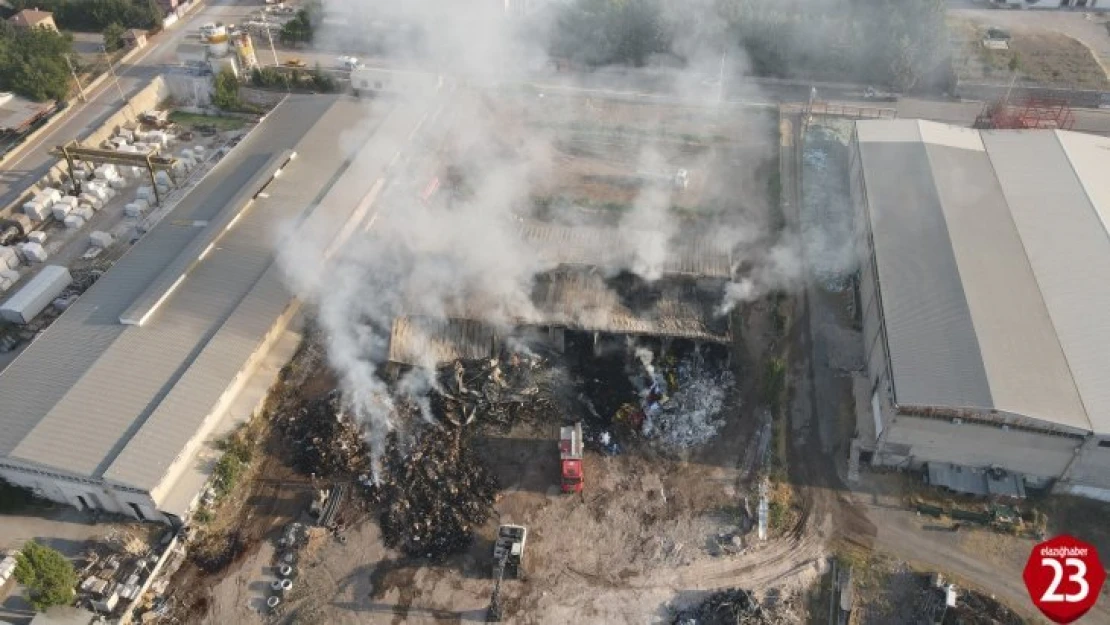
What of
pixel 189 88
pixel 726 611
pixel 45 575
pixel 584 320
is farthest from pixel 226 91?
pixel 726 611

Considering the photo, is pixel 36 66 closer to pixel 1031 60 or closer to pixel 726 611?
pixel 726 611

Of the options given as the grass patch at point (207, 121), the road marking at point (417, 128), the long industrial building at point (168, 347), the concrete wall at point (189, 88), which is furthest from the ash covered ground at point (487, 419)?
the concrete wall at point (189, 88)

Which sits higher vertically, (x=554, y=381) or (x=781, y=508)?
(x=554, y=381)

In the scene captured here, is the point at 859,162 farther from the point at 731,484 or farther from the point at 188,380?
the point at 188,380

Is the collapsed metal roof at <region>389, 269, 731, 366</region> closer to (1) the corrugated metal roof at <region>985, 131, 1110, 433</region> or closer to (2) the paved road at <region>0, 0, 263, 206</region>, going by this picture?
(1) the corrugated metal roof at <region>985, 131, 1110, 433</region>

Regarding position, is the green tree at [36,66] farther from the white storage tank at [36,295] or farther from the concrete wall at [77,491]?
the concrete wall at [77,491]

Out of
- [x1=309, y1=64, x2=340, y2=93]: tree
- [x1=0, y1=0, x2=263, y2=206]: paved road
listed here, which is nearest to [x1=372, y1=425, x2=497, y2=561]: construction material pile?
[x1=0, y1=0, x2=263, y2=206]: paved road
